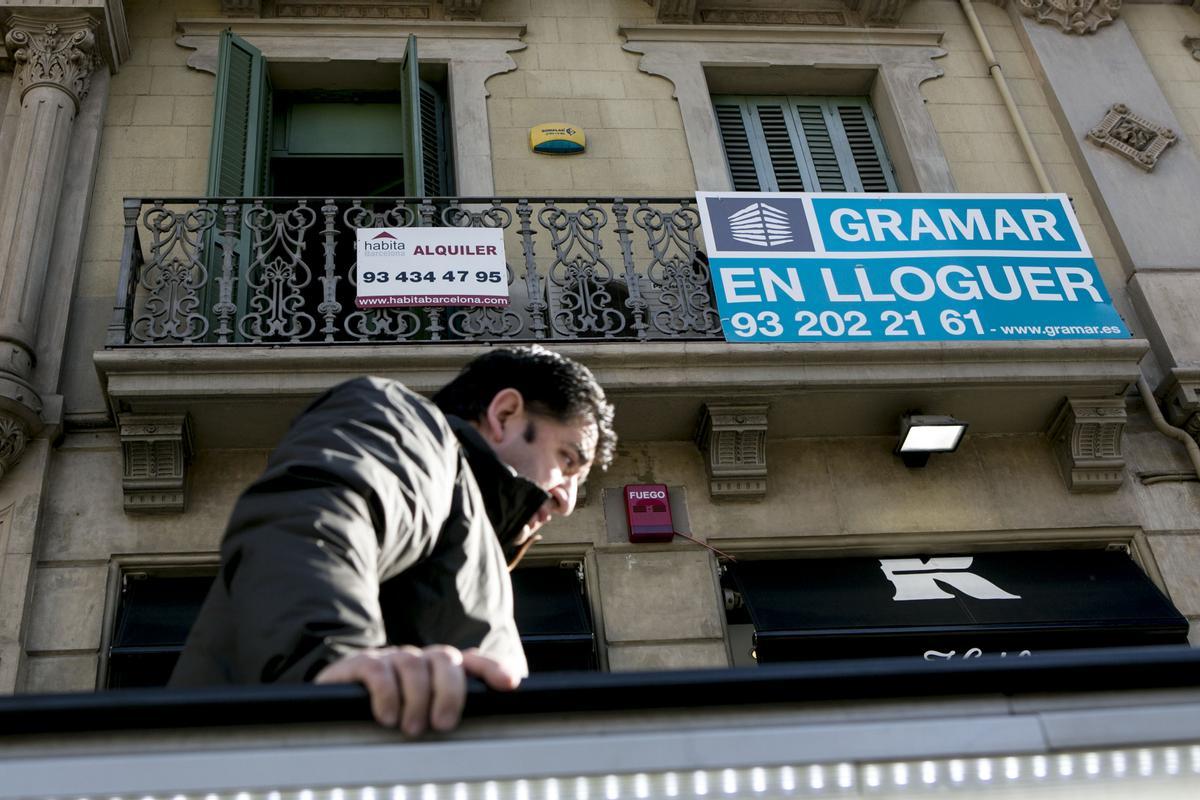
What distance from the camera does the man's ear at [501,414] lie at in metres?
2.67

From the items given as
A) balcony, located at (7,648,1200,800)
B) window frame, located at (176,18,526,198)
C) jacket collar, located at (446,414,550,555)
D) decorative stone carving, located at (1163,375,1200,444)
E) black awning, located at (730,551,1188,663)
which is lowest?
balcony, located at (7,648,1200,800)

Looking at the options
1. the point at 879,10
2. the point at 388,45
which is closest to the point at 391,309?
the point at 388,45

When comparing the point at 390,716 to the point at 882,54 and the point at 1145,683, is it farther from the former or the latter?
the point at 882,54

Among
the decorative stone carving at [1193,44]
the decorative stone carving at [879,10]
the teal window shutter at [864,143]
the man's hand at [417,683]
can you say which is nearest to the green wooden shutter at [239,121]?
the teal window shutter at [864,143]

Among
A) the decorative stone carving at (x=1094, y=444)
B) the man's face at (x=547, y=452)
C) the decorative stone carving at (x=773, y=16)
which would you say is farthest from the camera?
the decorative stone carving at (x=773, y=16)

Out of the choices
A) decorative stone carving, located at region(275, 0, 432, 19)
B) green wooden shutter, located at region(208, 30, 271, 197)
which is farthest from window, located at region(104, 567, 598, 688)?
decorative stone carving, located at region(275, 0, 432, 19)

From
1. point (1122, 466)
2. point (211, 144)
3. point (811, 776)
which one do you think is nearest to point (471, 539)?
point (811, 776)

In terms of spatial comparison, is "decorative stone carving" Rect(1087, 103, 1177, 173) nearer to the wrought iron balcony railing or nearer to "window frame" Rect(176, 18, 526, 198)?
the wrought iron balcony railing

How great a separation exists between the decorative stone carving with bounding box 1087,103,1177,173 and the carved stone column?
7.41 m

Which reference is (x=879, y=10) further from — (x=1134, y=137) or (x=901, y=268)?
(x=901, y=268)

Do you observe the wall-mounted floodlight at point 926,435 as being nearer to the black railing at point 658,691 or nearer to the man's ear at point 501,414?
the man's ear at point 501,414

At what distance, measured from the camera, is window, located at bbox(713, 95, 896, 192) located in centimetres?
991

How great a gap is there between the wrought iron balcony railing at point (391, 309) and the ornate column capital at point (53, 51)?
1.27 meters

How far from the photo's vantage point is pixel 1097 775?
1.48m
